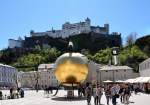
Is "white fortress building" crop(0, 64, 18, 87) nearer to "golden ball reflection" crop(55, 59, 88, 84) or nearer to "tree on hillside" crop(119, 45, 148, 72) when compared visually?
"tree on hillside" crop(119, 45, 148, 72)

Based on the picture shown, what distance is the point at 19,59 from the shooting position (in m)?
200

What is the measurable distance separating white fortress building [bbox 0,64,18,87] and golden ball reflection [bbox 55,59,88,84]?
10758 cm

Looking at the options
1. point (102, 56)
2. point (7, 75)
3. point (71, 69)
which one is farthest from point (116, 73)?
point (71, 69)

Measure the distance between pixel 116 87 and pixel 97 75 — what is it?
406 ft

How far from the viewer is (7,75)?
513ft

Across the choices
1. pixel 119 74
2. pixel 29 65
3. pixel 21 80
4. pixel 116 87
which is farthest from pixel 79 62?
pixel 29 65

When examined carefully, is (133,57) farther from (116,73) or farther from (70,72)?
(70,72)

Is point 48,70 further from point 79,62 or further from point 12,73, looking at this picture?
point 79,62

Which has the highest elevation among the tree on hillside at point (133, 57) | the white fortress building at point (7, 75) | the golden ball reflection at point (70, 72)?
the tree on hillside at point (133, 57)

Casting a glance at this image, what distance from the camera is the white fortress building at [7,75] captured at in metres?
148

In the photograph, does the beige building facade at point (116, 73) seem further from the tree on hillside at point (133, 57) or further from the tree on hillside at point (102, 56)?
the tree on hillside at point (102, 56)

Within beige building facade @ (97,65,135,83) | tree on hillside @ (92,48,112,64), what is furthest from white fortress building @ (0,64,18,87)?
tree on hillside @ (92,48,112,64)

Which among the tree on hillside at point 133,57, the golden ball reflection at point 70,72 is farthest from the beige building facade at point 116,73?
the golden ball reflection at point 70,72

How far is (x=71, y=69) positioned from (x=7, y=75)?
11962 cm
